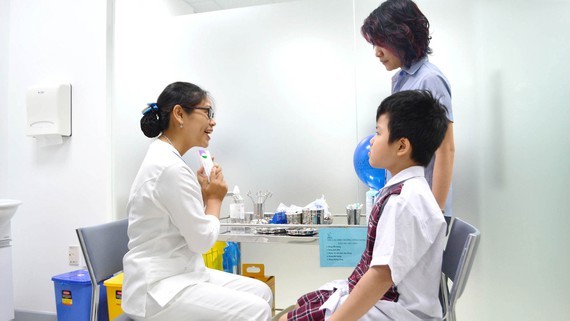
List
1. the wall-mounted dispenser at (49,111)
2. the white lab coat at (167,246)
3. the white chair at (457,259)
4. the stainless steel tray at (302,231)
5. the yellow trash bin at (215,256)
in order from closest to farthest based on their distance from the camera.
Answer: the white chair at (457,259) < the white lab coat at (167,246) < the stainless steel tray at (302,231) < the yellow trash bin at (215,256) < the wall-mounted dispenser at (49,111)

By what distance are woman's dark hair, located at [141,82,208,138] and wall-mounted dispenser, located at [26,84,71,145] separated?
1.46 m

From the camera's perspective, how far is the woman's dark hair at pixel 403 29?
148 centimetres

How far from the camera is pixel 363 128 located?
2.23 m

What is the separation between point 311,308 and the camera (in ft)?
3.50

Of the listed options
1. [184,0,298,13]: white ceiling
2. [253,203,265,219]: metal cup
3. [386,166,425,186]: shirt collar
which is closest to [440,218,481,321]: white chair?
[386,166,425,186]: shirt collar

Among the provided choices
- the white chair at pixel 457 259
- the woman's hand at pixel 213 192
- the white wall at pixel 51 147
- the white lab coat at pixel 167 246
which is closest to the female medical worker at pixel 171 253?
the white lab coat at pixel 167 246

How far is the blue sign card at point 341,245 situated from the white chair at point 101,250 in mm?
741

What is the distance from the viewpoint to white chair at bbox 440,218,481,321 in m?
1.01

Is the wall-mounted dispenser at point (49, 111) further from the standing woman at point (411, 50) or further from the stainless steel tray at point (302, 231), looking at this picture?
Result: the standing woman at point (411, 50)

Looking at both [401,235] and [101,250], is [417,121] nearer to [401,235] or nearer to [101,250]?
[401,235]

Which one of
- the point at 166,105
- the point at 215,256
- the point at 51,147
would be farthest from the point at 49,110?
the point at 166,105

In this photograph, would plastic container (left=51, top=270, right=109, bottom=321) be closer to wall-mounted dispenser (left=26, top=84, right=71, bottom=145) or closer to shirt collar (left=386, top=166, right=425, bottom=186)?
wall-mounted dispenser (left=26, top=84, right=71, bottom=145)

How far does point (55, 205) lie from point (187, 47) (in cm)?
134

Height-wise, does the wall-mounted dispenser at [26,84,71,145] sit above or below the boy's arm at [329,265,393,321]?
above
